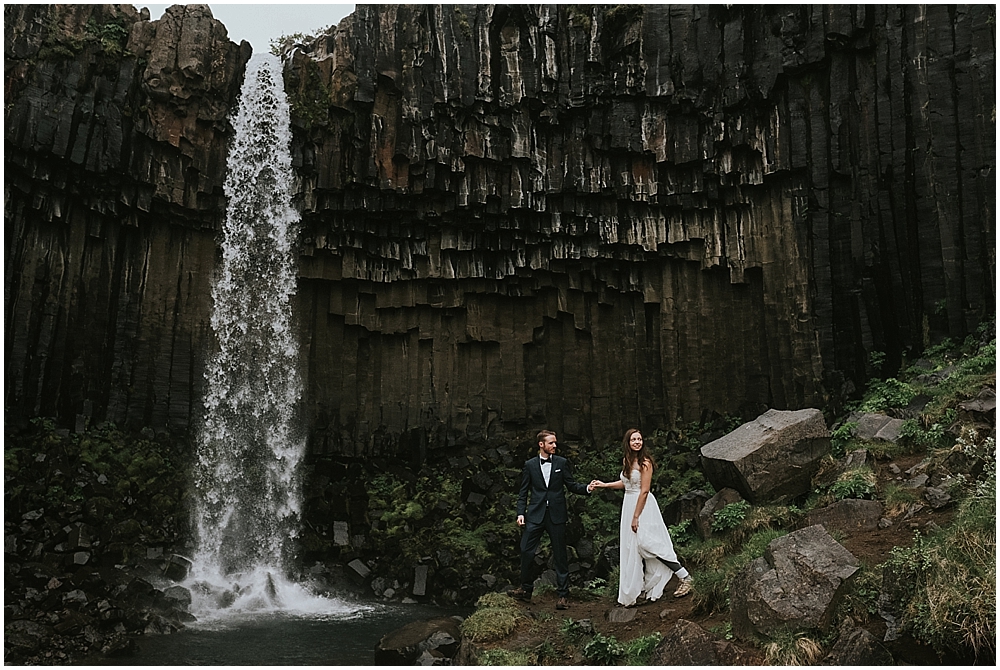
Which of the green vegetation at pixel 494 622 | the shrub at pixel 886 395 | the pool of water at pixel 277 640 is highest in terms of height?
the shrub at pixel 886 395

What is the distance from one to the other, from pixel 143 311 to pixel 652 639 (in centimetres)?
1531

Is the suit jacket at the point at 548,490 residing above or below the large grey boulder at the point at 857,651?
above

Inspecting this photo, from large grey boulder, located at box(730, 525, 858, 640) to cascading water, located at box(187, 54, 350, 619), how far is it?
12.9 meters

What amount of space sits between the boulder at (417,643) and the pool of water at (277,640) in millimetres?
513

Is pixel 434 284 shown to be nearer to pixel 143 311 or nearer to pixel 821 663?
pixel 143 311

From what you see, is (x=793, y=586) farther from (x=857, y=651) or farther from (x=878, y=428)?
(x=878, y=428)

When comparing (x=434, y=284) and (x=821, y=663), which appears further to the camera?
(x=434, y=284)

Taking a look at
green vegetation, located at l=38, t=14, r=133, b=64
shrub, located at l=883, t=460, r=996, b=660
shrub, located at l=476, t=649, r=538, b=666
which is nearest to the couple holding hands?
shrub, located at l=476, t=649, r=538, b=666

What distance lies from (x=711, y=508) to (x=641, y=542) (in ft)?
6.76

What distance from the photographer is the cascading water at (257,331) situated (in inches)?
696

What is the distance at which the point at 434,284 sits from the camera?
63.7 ft

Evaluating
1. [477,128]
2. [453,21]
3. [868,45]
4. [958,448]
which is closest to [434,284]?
[477,128]

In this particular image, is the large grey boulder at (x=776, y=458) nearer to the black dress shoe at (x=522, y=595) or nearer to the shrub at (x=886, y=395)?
Answer: the shrub at (x=886, y=395)

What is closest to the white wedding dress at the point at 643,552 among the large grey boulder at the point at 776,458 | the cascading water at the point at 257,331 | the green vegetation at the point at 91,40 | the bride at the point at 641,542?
the bride at the point at 641,542
